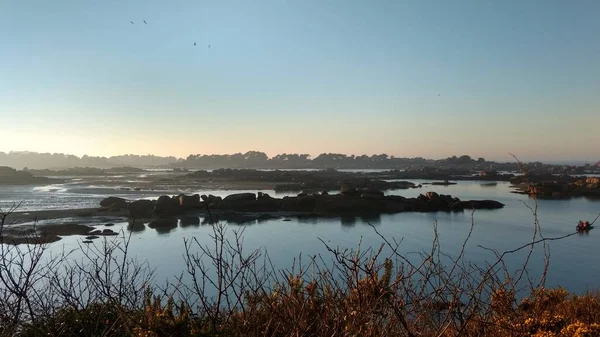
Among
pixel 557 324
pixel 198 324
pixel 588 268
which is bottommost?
pixel 588 268

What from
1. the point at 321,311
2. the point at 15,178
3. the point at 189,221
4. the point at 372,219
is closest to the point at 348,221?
the point at 372,219

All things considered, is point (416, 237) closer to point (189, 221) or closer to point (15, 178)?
point (189, 221)

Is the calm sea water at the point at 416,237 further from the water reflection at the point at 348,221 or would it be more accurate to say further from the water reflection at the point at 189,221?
the water reflection at the point at 189,221

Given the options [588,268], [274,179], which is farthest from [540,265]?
[274,179]

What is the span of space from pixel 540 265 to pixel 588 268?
143cm

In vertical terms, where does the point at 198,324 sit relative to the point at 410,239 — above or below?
above

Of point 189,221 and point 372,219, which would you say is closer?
point 189,221

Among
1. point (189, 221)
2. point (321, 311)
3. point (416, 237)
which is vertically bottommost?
point (416, 237)

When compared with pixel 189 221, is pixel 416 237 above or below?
below

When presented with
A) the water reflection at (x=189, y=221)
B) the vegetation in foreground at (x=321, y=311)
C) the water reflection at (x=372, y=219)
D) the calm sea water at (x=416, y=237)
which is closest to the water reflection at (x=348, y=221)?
the calm sea water at (x=416, y=237)

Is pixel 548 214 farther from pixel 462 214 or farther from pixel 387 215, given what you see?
pixel 387 215

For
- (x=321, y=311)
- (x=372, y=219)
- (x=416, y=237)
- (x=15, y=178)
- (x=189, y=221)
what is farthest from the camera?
(x=15, y=178)

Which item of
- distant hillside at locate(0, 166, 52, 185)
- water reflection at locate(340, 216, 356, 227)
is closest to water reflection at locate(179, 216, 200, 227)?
water reflection at locate(340, 216, 356, 227)

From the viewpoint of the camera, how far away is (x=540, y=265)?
14023 mm
